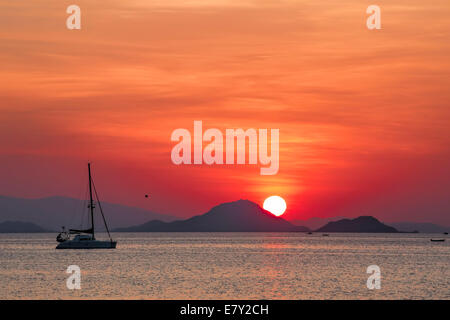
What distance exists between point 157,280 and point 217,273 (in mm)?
15328

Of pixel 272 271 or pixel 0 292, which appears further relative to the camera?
pixel 272 271

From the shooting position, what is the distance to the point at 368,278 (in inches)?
3393

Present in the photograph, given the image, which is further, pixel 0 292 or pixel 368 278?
pixel 368 278
